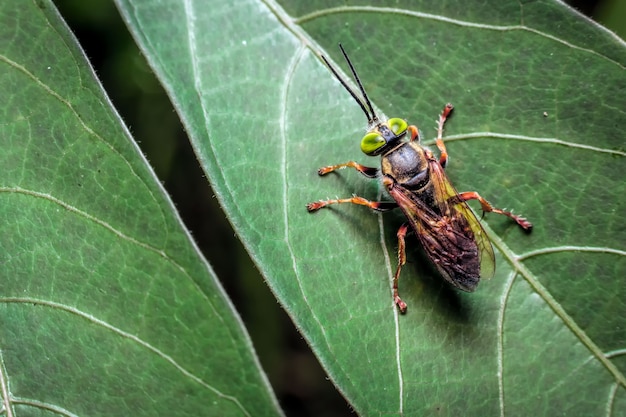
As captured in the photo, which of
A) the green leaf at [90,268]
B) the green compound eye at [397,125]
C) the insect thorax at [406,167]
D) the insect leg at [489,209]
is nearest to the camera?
the green leaf at [90,268]

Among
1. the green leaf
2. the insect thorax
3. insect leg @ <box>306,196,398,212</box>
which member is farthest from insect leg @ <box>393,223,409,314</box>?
the green leaf

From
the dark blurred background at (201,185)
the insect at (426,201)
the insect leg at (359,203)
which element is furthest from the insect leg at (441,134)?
the dark blurred background at (201,185)

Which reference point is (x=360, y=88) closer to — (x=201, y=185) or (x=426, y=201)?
(x=426, y=201)

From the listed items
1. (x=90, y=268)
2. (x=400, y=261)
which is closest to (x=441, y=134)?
(x=400, y=261)

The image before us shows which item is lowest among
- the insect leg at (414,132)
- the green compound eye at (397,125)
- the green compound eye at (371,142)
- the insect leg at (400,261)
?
the insect leg at (400,261)

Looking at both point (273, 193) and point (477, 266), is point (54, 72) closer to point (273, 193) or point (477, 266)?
point (273, 193)

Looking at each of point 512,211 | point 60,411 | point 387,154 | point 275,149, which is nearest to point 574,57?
point 512,211

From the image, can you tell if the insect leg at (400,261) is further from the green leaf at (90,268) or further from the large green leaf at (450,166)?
the green leaf at (90,268)
